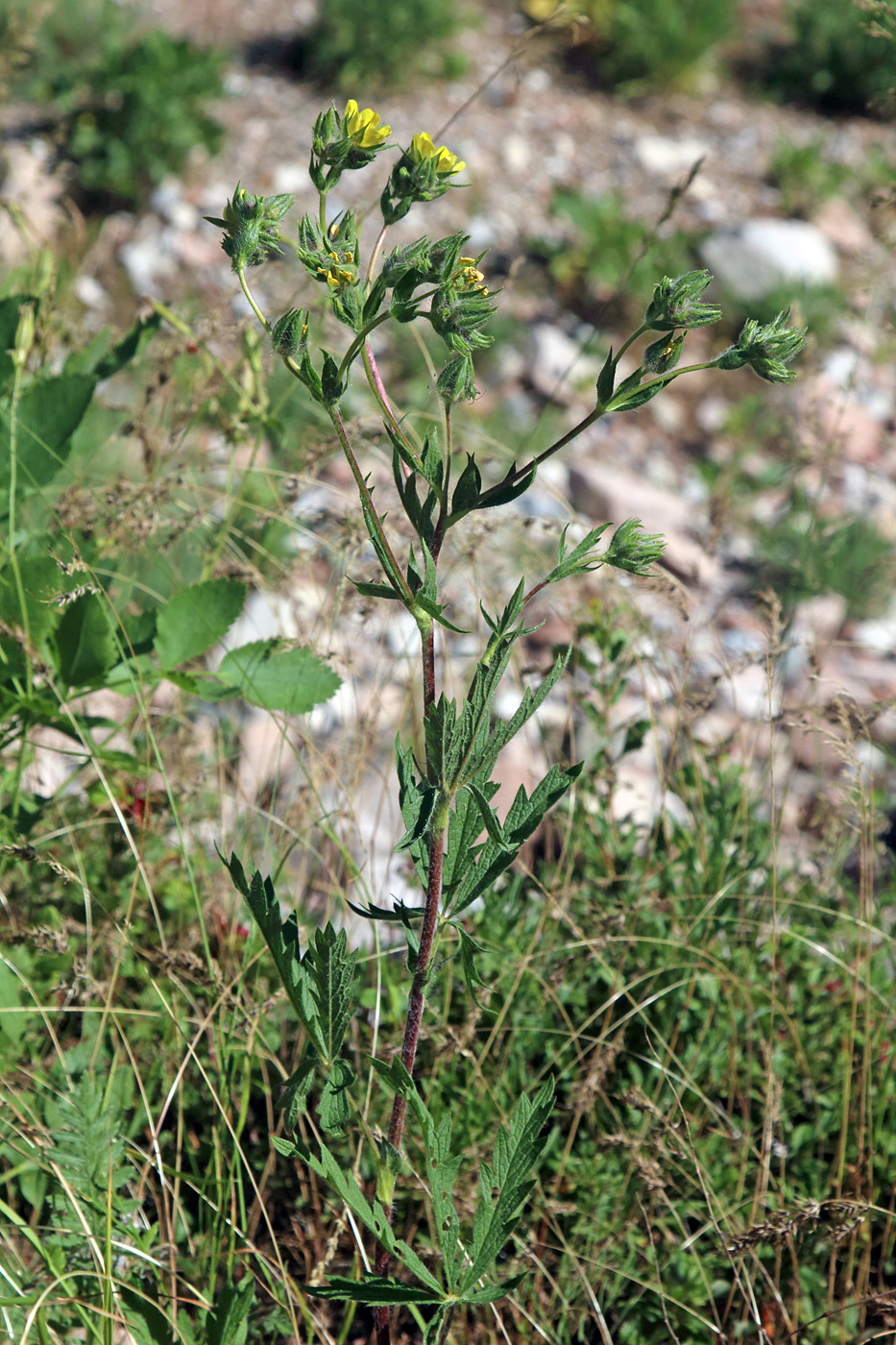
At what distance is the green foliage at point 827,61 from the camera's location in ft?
20.1

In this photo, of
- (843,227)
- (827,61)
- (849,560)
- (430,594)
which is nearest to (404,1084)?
(430,594)

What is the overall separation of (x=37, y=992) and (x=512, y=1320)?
0.90 meters

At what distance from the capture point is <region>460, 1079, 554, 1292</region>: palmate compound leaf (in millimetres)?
1196

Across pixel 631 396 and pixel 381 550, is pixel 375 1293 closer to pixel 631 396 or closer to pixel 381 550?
pixel 381 550

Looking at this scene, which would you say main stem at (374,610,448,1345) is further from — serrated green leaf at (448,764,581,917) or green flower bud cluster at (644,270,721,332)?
green flower bud cluster at (644,270,721,332)

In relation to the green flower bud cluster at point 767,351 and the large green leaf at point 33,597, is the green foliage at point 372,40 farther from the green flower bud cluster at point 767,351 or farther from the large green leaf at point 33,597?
the green flower bud cluster at point 767,351

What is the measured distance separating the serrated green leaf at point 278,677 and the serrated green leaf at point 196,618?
5 centimetres

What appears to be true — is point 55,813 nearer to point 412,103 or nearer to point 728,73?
point 412,103

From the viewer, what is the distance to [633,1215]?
1.76m

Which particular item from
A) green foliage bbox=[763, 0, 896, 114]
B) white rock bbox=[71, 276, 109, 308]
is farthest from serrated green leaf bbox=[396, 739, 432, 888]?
green foliage bbox=[763, 0, 896, 114]

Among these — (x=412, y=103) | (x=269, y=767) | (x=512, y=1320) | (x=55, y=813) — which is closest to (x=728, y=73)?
(x=412, y=103)

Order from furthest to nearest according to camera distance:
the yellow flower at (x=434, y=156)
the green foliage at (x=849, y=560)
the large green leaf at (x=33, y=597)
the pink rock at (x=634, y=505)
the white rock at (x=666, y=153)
→ 1. the white rock at (x=666, y=153)
2. the pink rock at (x=634, y=505)
3. the green foliage at (x=849, y=560)
4. the large green leaf at (x=33, y=597)
5. the yellow flower at (x=434, y=156)

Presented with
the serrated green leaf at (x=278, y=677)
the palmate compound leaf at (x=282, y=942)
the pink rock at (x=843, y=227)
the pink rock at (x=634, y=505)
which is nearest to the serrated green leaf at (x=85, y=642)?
the serrated green leaf at (x=278, y=677)

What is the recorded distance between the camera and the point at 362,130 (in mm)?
1095
